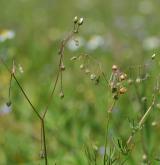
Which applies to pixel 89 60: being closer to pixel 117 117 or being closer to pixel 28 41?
pixel 117 117

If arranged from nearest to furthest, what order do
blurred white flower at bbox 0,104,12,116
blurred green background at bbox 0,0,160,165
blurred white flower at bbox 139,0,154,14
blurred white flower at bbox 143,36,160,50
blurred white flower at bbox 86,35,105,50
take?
blurred green background at bbox 0,0,160,165 → blurred white flower at bbox 0,104,12,116 → blurred white flower at bbox 86,35,105,50 → blurred white flower at bbox 143,36,160,50 → blurred white flower at bbox 139,0,154,14

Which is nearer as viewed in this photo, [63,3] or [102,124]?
[102,124]

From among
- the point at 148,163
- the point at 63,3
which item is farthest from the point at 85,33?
the point at 148,163

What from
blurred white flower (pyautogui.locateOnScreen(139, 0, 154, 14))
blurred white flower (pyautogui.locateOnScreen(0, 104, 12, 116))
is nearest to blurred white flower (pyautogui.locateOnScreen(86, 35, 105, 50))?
blurred white flower (pyautogui.locateOnScreen(0, 104, 12, 116))

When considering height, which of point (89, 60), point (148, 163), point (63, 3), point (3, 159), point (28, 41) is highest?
point (63, 3)

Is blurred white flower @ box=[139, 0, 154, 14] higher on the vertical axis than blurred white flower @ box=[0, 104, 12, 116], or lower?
higher

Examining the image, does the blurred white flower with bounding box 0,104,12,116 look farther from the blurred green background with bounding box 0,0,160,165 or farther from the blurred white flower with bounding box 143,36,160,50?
the blurred white flower with bounding box 143,36,160,50

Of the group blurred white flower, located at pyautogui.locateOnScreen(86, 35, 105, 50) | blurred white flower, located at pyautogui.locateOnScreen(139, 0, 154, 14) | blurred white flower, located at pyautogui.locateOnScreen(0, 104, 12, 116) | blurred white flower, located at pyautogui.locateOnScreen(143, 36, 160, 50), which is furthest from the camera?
blurred white flower, located at pyautogui.locateOnScreen(139, 0, 154, 14)
